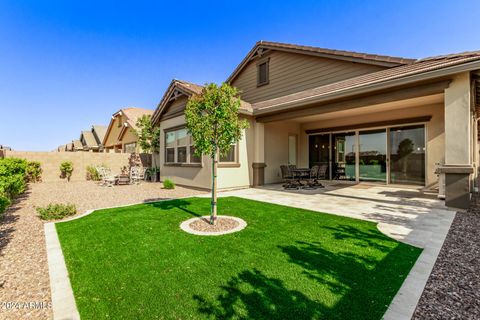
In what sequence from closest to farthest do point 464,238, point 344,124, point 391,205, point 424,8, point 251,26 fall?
point 464,238 < point 391,205 < point 424,8 < point 344,124 < point 251,26

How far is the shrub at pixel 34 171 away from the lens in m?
13.3

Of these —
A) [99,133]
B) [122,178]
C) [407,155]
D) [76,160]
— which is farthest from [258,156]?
[99,133]

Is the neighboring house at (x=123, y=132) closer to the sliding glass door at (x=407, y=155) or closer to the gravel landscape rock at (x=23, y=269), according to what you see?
the gravel landscape rock at (x=23, y=269)

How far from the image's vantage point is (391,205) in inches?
269

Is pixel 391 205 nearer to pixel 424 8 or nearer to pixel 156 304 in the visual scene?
pixel 156 304

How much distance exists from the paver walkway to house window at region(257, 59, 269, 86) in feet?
24.0

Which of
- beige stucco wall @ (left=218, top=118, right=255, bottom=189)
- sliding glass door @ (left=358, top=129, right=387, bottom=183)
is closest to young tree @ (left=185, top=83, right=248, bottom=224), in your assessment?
beige stucco wall @ (left=218, top=118, right=255, bottom=189)

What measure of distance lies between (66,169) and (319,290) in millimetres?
17411

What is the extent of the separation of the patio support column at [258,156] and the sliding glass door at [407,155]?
6.20 metres

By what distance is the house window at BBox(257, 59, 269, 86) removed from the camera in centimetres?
1276

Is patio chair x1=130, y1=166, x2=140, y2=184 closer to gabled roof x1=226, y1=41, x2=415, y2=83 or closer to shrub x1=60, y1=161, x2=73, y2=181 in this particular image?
shrub x1=60, y1=161, x2=73, y2=181

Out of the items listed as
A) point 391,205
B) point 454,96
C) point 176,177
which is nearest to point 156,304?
point 391,205

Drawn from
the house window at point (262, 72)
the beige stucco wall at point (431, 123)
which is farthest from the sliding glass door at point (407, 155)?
the house window at point (262, 72)

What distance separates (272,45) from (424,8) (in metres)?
6.58
